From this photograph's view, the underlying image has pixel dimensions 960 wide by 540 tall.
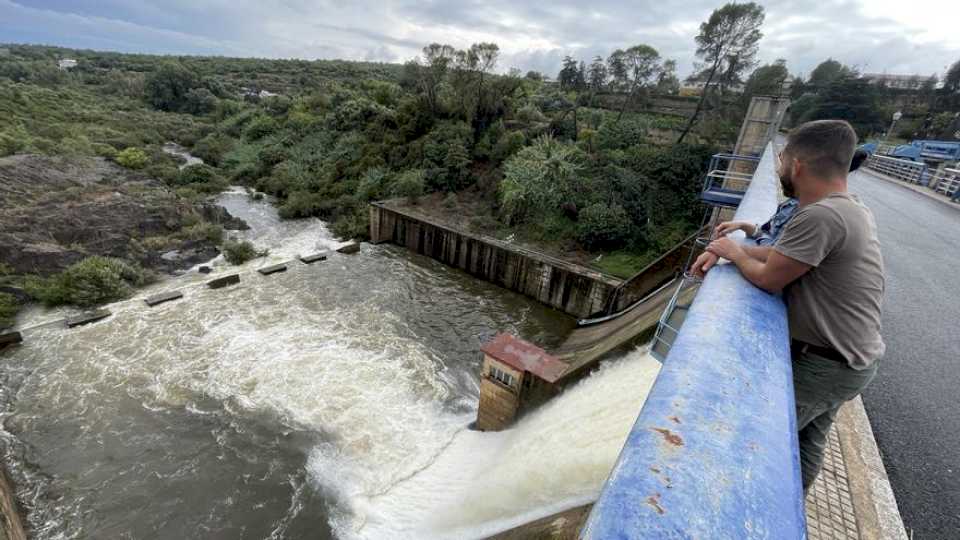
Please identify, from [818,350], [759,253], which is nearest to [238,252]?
[759,253]

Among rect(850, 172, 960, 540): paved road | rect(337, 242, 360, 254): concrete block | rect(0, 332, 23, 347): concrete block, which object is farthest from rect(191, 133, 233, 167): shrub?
rect(850, 172, 960, 540): paved road

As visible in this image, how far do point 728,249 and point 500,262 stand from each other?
513 inches

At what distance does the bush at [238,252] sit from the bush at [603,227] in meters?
13.2

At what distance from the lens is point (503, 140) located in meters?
22.4

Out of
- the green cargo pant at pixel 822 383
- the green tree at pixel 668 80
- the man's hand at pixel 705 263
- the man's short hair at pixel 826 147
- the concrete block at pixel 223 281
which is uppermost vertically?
the green tree at pixel 668 80

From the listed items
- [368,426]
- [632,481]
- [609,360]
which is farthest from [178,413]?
[632,481]

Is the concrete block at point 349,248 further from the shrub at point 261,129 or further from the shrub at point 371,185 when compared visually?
the shrub at point 261,129

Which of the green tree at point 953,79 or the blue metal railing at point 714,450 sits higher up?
the green tree at point 953,79

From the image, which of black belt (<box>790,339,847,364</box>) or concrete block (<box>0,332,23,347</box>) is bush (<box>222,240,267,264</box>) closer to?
concrete block (<box>0,332,23,347</box>)

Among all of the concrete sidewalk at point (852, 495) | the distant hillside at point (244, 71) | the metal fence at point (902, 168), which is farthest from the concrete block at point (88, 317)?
the distant hillside at point (244, 71)

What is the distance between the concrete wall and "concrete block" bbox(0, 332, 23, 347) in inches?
447

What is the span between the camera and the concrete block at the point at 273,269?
14852 millimetres

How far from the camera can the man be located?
188cm

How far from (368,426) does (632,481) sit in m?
8.41
